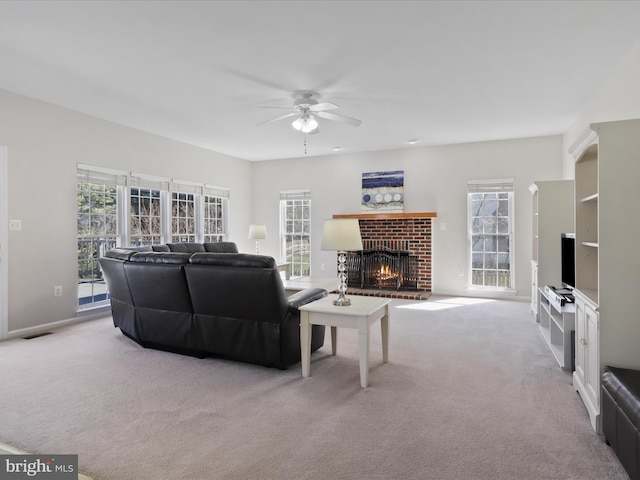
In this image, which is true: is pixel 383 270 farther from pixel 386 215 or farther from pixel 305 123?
pixel 305 123

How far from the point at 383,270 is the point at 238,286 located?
440 centimetres

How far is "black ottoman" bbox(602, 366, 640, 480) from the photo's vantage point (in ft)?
5.45

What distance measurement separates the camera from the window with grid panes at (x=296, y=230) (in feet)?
26.0

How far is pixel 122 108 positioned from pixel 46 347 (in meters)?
2.82

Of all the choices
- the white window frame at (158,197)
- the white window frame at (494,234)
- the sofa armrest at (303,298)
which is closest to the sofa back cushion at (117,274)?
the white window frame at (158,197)

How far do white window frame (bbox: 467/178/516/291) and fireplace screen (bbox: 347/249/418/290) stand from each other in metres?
0.97

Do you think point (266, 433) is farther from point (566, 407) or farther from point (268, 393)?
point (566, 407)

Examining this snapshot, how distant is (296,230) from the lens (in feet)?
26.4

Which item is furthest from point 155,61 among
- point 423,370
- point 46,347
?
point 423,370

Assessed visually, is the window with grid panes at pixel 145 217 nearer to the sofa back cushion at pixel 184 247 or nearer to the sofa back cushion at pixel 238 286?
the sofa back cushion at pixel 184 247

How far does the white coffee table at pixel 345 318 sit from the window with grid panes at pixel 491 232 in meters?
3.97

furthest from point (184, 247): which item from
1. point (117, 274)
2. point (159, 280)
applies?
point (159, 280)

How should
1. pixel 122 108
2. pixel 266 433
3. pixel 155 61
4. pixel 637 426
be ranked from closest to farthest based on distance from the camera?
pixel 637 426, pixel 266 433, pixel 155 61, pixel 122 108

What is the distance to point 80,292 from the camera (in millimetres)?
→ 4945
